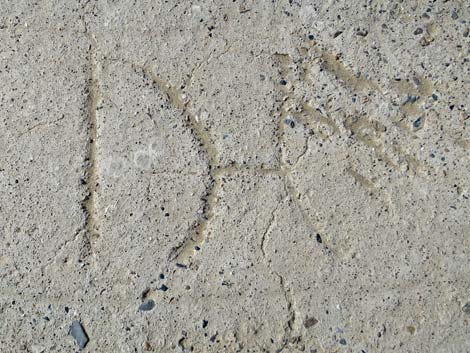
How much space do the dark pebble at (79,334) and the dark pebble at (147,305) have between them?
0.21m

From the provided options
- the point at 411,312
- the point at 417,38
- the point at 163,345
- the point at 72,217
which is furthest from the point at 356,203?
the point at 72,217

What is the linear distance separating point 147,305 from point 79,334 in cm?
25

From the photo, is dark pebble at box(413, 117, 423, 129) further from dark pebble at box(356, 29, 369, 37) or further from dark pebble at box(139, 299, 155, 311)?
dark pebble at box(139, 299, 155, 311)

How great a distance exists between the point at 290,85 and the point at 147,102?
53 cm

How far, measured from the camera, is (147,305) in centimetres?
223

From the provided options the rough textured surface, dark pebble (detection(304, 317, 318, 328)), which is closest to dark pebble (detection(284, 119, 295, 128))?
the rough textured surface

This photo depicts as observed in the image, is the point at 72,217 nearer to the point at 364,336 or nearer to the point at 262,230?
the point at 262,230

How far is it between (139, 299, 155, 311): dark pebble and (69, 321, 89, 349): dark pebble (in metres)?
0.21

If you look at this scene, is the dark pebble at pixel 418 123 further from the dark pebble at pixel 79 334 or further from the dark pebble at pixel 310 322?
the dark pebble at pixel 79 334

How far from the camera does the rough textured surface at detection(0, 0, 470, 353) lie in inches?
86.1

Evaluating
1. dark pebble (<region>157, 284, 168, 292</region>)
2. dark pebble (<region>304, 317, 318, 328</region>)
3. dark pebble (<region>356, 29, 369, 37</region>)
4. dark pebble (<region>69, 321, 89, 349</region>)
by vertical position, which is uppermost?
dark pebble (<region>356, 29, 369, 37</region>)

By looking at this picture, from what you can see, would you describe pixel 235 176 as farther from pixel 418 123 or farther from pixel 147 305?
pixel 418 123

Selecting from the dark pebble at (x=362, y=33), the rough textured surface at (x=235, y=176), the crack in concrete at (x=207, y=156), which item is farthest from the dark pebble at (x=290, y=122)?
the dark pebble at (x=362, y=33)

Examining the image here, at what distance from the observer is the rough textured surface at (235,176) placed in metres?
2.19
